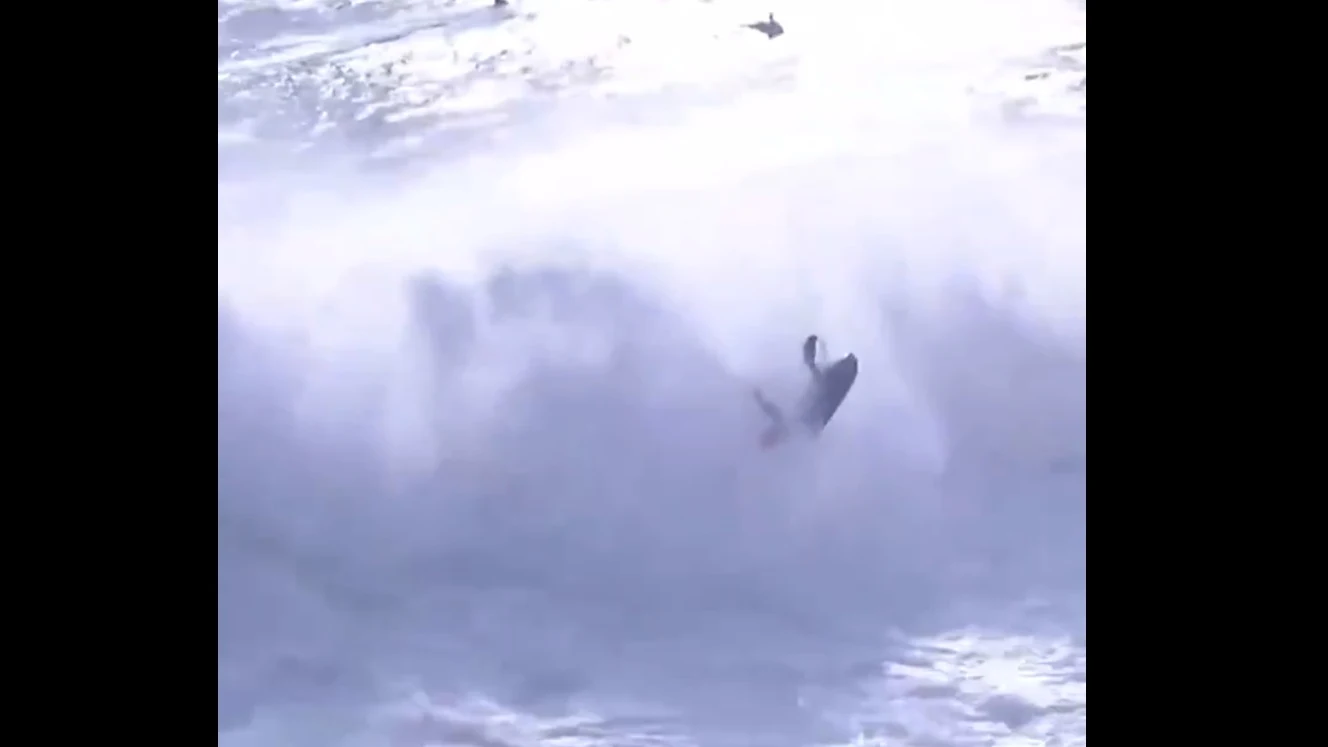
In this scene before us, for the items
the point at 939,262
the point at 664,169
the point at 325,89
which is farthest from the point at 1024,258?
the point at 325,89

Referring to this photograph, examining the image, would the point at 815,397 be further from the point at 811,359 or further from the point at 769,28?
the point at 769,28

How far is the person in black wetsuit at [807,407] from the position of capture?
2.24 metres

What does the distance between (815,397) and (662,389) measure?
0.27 metres

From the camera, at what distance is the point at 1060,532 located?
2232 millimetres

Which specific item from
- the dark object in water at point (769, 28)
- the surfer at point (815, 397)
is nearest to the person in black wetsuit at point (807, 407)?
the surfer at point (815, 397)

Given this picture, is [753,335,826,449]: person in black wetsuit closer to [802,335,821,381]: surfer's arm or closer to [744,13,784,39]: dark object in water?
[802,335,821,381]: surfer's arm

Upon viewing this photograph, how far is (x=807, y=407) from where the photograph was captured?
7.37 ft

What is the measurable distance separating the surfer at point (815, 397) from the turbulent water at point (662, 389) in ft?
0.07

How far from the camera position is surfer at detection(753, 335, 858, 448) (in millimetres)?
2242

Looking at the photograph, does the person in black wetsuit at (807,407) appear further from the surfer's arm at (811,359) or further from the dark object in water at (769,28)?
the dark object in water at (769,28)
